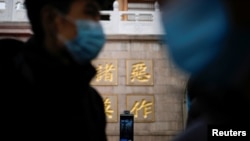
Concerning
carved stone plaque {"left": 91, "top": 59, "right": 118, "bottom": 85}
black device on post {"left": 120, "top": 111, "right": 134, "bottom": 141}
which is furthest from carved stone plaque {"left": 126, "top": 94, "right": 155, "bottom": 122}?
black device on post {"left": 120, "top": 111, "right": 134, "bottom": 141}

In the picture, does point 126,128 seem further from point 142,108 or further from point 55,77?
point 55,77

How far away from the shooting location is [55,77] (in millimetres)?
991

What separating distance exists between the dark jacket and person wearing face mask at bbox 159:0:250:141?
0.48 m

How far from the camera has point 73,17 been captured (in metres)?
1.10

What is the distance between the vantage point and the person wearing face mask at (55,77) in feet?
3.19

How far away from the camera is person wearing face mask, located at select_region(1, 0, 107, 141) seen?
972 mm

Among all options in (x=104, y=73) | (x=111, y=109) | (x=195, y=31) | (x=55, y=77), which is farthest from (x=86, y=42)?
(x=104, y=73)

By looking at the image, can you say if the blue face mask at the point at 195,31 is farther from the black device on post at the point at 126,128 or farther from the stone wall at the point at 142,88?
the stone wall at the point at 142,88

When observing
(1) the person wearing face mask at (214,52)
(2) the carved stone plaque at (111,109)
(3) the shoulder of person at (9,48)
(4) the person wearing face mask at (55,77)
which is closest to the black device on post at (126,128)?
(2) the carved stone plaque at (111,109)

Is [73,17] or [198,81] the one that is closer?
[198,81]

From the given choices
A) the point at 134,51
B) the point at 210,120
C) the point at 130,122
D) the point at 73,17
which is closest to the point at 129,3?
the point at 134,51

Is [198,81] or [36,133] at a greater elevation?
[198,81]

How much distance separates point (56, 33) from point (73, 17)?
8 centimetres

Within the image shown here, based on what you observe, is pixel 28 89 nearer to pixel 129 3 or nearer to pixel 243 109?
pixel 243 109
